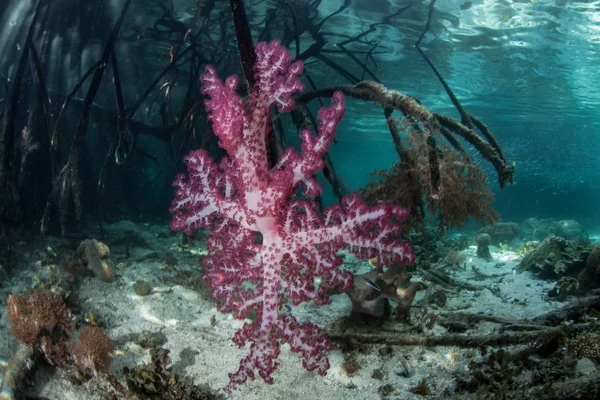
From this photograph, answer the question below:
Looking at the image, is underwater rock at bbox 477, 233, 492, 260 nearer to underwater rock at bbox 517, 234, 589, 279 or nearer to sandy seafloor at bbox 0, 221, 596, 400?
underwater rock at bbox 517, 234, 589, 279

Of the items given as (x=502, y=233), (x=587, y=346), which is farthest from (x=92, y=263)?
(x=502, y=233)

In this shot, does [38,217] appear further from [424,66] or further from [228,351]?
[424,66]

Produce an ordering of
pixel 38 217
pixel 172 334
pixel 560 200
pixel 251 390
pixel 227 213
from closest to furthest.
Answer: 1. pixel 227 213
2. pixel 251 390
3. pixel 172 334
4. pixel 38 217
5. pixel 560 200

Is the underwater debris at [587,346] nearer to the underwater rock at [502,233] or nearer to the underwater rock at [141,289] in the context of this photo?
the underwater rock at [141,289]

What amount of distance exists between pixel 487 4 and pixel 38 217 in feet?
51.9

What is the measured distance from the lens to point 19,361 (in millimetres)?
2959

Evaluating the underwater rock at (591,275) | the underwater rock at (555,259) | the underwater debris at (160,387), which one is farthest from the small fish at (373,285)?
the underwater rock at (555,259)

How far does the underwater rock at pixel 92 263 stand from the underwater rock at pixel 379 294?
13.2 feet

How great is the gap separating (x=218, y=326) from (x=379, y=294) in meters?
2.06

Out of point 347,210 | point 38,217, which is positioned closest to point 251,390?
point 347,210

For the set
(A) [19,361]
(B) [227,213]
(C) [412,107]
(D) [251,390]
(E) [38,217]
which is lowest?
(E) [38,217]

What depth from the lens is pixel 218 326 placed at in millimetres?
4145

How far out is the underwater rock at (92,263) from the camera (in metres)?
5.29

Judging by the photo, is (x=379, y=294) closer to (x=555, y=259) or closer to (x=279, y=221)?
(x=279, y=221)
